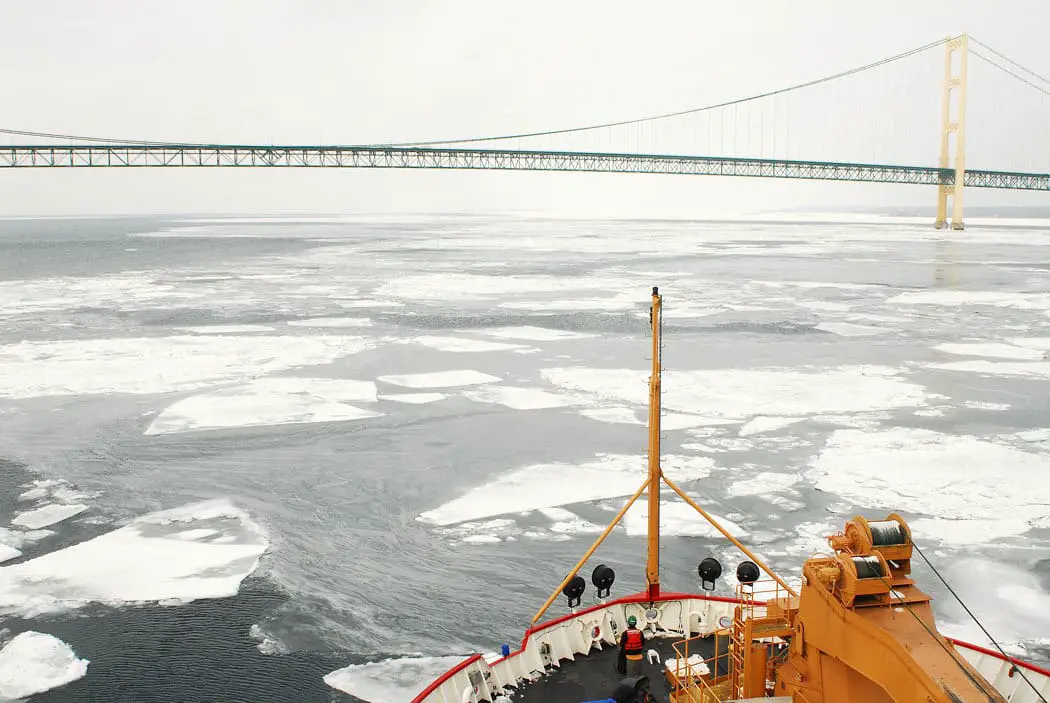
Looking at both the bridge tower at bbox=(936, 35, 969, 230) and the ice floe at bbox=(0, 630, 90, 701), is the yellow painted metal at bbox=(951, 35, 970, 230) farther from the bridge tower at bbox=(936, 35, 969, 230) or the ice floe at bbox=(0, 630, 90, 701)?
the ice floe at bbox=(0, 630, 90, 701)

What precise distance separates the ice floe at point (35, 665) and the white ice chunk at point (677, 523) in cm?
680

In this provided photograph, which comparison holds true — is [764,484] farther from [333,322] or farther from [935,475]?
[333,322]

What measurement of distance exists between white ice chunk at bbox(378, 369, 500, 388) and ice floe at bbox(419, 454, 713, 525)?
22.2 ft

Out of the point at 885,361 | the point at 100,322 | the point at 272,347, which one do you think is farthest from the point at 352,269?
the point at 885,361

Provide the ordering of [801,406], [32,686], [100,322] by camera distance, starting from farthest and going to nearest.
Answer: [100,322] < [801,406] < [32,686]

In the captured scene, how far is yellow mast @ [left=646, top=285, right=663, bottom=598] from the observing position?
27.6 feet

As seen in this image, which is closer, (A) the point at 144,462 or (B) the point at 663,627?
(B) the point at 663,627

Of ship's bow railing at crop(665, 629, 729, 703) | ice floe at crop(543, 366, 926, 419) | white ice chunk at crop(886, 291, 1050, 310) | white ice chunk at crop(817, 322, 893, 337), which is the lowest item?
ship's bow railing at crop(665, 629, 729, 703)

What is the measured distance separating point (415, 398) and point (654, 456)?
12119 mm

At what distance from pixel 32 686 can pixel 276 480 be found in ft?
19.9

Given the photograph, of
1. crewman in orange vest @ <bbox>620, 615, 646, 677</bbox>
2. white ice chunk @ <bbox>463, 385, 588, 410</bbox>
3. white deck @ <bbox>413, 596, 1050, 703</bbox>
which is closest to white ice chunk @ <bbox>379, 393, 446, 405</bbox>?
white ice chunk @ <bbox>463, 385, 588, 410</bbox>

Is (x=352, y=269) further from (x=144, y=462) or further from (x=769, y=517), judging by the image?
(x=769, y=517)

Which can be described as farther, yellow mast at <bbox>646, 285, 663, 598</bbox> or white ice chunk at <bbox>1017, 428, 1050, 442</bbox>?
white ice chunk at <bbox>1017, 428, 1050, 442</bbox>

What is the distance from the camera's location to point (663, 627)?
8.99 meters
